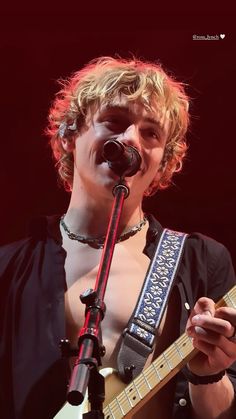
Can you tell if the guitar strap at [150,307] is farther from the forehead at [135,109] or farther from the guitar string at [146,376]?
the forehead at [135,109]

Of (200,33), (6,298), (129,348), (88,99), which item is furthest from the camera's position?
(200,33)

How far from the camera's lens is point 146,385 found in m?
1.29

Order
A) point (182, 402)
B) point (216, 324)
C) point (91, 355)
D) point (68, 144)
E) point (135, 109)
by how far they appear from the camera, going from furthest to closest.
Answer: point (68, 144) < point (135, 109) < point (182, 402) < point (216, 324) < point (91, 355)

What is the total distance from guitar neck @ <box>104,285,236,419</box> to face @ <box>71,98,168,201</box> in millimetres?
471

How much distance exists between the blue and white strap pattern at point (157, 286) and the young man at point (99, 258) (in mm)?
22

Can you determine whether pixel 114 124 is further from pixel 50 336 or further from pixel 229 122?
pixel 50 336

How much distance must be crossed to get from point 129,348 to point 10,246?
1.49 ft

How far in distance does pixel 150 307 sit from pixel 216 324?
1.08ft

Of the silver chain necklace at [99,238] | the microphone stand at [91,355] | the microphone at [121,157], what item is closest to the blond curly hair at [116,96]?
the silver chain necklace at [99,238]

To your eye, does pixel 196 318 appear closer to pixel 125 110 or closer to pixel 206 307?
pixel 206 307

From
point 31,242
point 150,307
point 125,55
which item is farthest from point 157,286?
point 125,55

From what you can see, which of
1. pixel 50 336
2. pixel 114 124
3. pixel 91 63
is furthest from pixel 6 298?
pixel 91 63

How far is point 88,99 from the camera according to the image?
1.68 metres

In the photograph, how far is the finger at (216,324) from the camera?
3.84ft
